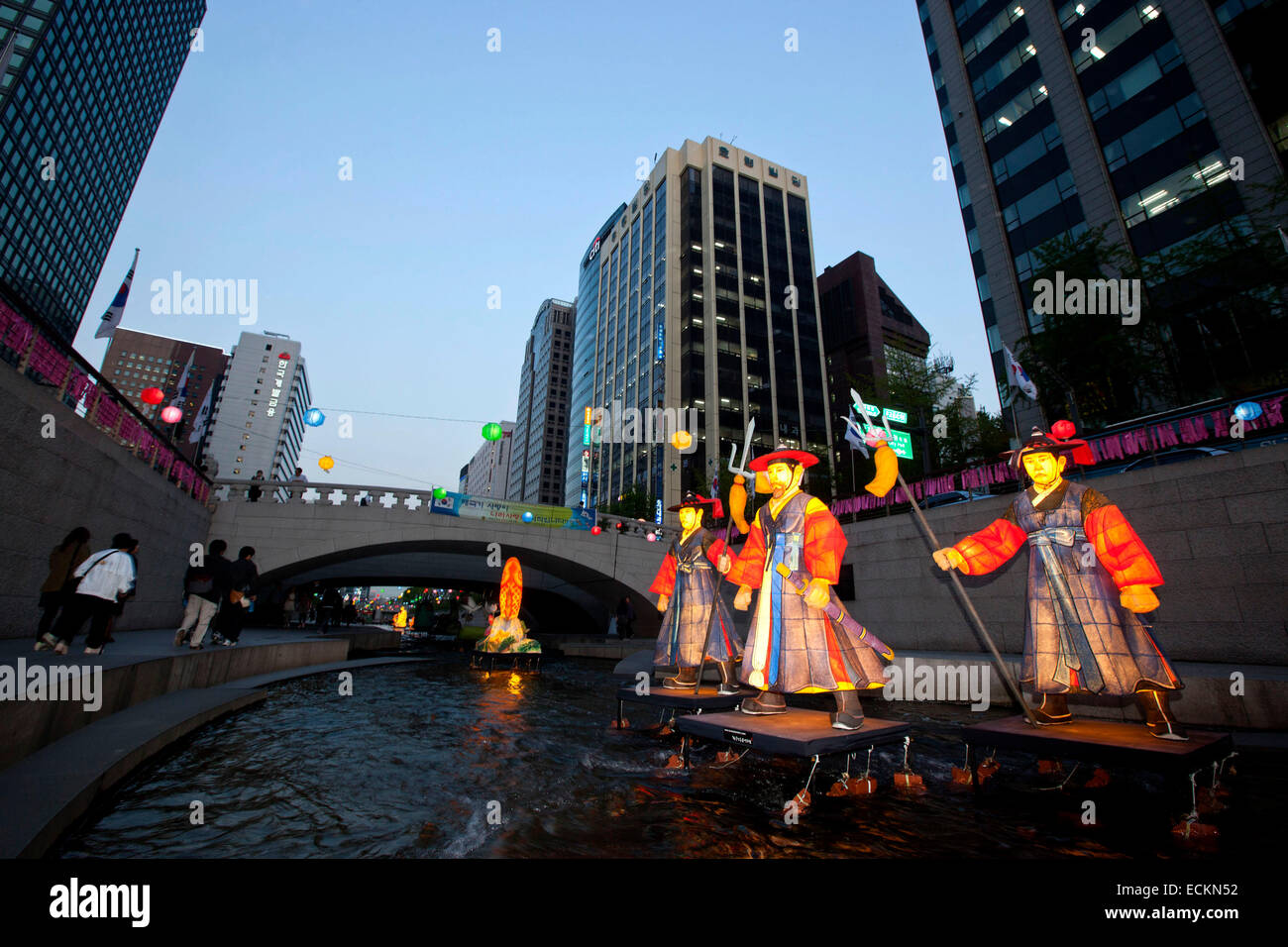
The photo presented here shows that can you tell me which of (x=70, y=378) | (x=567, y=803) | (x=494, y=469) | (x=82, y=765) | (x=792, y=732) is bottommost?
(x=567, y=803)

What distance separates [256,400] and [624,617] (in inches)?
4481

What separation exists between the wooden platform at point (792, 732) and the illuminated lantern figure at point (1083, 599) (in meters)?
1.38

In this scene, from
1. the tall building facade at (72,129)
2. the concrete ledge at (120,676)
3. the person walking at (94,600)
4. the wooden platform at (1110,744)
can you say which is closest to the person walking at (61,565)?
the concrete ledge at (120,676)

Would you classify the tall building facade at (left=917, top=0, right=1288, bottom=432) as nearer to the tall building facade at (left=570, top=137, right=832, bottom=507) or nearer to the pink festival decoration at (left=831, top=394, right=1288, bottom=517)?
the pink festival decoration at (left=831, top=394, right=1288, bottom=517)

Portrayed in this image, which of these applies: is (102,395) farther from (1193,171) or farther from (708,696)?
(1193,171)

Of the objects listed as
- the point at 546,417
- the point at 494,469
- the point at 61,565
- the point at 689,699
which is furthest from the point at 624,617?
the point at 494,469

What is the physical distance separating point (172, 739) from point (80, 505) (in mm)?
7201

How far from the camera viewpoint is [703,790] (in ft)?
13.2

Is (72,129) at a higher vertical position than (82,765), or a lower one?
higher

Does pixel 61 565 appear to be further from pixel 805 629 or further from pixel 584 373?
pixel 584 373

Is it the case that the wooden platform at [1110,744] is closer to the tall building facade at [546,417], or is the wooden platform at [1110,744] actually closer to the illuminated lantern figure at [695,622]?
the illuminated lantern figure at [695,622]

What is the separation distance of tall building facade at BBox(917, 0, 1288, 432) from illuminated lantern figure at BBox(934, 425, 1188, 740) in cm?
1695

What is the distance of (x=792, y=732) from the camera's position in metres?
3.76

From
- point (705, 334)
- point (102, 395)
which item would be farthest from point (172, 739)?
point (705, 334)
